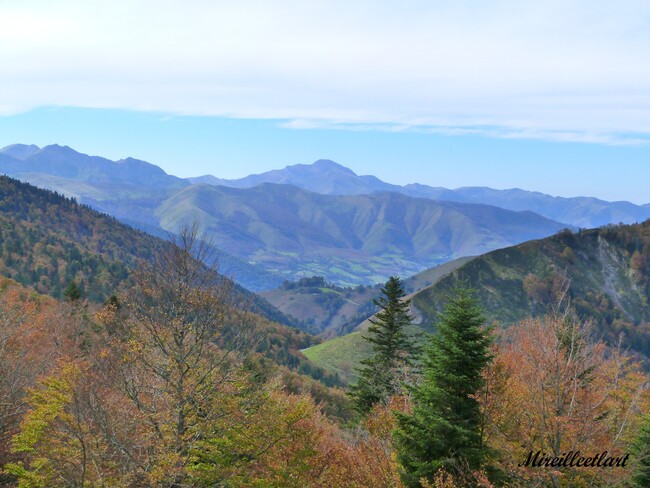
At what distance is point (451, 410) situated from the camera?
76.5ft

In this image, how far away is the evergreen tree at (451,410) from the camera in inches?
888

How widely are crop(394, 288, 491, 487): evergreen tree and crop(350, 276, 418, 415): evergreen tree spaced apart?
22.0 metres

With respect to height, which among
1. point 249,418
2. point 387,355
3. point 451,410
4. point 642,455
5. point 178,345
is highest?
point 178,345

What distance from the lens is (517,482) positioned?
2102 cm

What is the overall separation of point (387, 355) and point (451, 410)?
24347mm

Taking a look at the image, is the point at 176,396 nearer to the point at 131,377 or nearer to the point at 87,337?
the point at 131,377

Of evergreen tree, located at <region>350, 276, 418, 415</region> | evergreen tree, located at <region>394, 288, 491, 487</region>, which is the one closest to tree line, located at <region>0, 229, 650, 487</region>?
evergreen tree, located at <region>394, 288, 491, 487</region>

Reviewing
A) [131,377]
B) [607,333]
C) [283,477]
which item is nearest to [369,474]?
[283,477]

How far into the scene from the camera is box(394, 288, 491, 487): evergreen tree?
74.0 feet

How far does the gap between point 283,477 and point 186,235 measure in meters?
13.4

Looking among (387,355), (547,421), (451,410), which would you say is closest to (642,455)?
(547,421)

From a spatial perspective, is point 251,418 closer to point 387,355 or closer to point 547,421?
point 547,421

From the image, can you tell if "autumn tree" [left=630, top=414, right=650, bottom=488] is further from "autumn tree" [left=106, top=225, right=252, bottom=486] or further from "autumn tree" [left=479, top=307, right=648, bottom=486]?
"autumn tree" [left=106, top=225, right=252, bottom=486]

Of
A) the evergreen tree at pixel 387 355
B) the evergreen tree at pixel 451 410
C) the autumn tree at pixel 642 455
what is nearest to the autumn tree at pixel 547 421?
the evergreen tree at pixel 451 410
